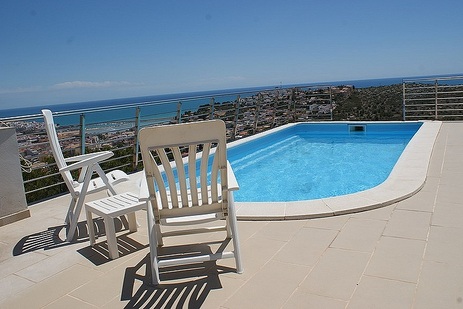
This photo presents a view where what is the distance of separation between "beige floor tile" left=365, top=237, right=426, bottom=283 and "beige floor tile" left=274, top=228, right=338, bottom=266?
37cm

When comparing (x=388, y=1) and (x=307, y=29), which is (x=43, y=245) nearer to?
(x=388, y=1)

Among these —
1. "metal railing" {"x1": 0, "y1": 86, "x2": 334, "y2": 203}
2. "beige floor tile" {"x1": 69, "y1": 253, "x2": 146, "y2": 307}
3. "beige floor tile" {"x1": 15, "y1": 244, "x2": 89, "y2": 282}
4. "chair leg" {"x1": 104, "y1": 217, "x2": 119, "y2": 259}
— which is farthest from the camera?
"metal railing" {"x1": 0, "y1": 86, "x2": 334, "y2": 203}

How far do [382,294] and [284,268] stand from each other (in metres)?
0.64

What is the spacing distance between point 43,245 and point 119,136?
9.88 ft

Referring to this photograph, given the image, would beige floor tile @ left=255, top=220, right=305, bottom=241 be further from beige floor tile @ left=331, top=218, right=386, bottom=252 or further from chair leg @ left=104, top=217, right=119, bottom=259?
chair leg @ left=104, top=217, right=119, bottom=259

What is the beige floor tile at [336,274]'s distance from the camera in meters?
2.06

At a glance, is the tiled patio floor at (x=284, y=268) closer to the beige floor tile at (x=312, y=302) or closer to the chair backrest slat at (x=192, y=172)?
the beige floor tile at (x=312, y=302)

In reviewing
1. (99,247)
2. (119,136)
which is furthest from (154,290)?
(119,136)

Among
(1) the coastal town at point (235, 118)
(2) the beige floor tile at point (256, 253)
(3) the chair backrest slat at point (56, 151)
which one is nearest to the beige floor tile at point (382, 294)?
(2) the beige floor tile at point (256, 253)

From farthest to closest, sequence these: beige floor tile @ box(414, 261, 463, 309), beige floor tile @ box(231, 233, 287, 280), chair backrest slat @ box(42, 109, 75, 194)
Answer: chair backrest slat @ box(42, 109, 75, 194) < beige floor tile @ box(231, 233, 287, 280) < beige floor tile @ box(414, 261, 463, 309)

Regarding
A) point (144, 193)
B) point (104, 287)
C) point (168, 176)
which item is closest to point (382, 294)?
point (168, 176)

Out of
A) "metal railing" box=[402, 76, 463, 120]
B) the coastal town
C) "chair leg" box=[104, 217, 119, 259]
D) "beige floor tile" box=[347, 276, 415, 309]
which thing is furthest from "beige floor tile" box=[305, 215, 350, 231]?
"metal railing" box=[402, 76, 463, 120]

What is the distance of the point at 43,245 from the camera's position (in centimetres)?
311

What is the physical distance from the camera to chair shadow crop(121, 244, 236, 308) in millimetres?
2094
